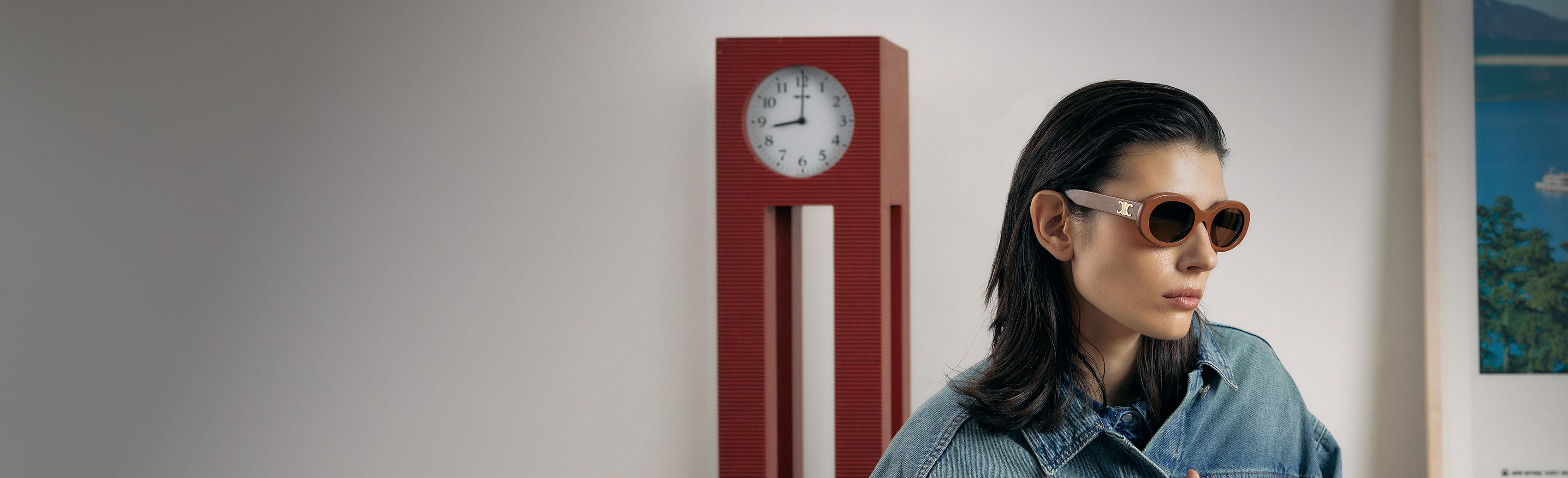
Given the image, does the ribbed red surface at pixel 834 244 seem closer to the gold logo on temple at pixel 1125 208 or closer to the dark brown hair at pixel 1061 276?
the dark brown hair at pixel 1061 276

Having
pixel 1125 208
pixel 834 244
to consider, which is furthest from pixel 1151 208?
pixel 834 244

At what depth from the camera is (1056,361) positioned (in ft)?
3.11

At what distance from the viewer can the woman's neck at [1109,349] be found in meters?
0.97

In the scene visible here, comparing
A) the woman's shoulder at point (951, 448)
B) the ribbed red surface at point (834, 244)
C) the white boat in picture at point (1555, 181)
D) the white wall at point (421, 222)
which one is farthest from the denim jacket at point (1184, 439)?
the white boat in picture at point (1555, 181)

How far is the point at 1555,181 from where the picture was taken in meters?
2.26

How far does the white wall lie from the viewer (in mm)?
2533

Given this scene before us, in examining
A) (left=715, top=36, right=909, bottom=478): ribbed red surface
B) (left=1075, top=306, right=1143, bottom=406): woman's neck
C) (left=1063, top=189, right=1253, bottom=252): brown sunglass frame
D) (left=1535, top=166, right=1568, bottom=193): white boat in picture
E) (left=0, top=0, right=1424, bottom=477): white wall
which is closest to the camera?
(left=1063, top=189, right=1253, bottom=252): brown sunglass frame

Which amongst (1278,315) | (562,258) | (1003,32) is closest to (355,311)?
(562,258)

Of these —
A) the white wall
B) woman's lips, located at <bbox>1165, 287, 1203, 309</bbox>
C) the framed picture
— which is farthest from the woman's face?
the framed picture

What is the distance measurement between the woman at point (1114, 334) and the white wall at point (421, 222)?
5.08 ft

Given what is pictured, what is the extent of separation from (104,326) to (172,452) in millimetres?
435

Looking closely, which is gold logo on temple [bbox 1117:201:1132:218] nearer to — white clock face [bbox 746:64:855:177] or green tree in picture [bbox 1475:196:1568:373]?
white clock face [bbox 746:64:855:177]

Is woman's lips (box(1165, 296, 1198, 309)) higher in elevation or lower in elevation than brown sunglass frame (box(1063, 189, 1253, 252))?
lower

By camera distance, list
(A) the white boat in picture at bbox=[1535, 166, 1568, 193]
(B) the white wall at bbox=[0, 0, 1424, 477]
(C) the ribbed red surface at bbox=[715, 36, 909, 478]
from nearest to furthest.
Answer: (C) the ribbed red surface at bbox=[715, 36, 909, 478]
(A) the white boat in picture at bbox=[1535, 166, 1568, 193]
(B) the white wall at bbox=[0, 0, 1424, 477]
